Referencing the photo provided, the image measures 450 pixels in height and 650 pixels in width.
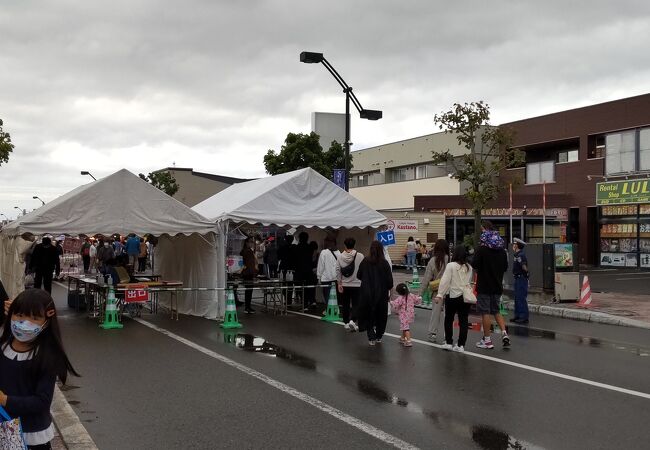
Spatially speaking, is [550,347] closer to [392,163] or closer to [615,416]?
[615,416]

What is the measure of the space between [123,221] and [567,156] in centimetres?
3057

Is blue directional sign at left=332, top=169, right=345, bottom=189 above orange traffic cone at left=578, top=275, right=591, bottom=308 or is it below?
above

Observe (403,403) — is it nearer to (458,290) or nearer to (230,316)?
(458,290)

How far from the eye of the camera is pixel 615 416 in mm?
6348

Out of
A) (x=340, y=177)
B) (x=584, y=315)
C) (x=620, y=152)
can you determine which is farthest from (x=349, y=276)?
(x=620, y=152)

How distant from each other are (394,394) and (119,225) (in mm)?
8543

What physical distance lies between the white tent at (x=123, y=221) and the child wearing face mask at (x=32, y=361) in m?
10.4

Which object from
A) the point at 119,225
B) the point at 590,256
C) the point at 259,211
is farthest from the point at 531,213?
the point at 119,225

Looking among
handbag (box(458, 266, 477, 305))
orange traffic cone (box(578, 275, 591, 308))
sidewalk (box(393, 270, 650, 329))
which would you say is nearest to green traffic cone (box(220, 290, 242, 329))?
handbag (box(458, 266, 477, 305))

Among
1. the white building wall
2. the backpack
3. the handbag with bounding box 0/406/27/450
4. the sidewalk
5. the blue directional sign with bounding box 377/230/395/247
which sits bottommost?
the sidewalk

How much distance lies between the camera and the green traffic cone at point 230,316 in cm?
1265

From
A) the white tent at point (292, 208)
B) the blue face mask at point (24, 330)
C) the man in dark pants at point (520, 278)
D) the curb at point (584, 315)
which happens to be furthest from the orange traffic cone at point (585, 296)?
the blue face mask at point (24, 330)

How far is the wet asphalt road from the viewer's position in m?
5.69

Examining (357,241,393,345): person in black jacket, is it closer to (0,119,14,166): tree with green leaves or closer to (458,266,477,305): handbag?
(458,266,477,305): handbag
